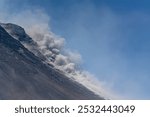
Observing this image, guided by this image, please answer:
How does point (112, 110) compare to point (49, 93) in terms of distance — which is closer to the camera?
point (112, 110)

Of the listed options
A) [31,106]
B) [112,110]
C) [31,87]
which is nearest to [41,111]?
[31,106]

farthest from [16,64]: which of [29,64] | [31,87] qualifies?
[31,87]

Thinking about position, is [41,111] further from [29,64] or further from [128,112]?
[29,64]

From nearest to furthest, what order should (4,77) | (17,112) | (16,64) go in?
1. (17,112)
2. (4,77)
3. (16,64)

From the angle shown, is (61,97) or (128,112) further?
(61,97)

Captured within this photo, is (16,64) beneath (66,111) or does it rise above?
above

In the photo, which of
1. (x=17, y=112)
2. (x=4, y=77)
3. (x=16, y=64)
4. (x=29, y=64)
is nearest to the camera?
(x=17, y=112)

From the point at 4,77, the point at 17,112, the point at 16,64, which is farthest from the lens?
the point at 16,64

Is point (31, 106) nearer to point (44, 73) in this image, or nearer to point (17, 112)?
point (17, 112)

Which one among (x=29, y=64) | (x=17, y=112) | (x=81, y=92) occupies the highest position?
(x=29, y=64)
